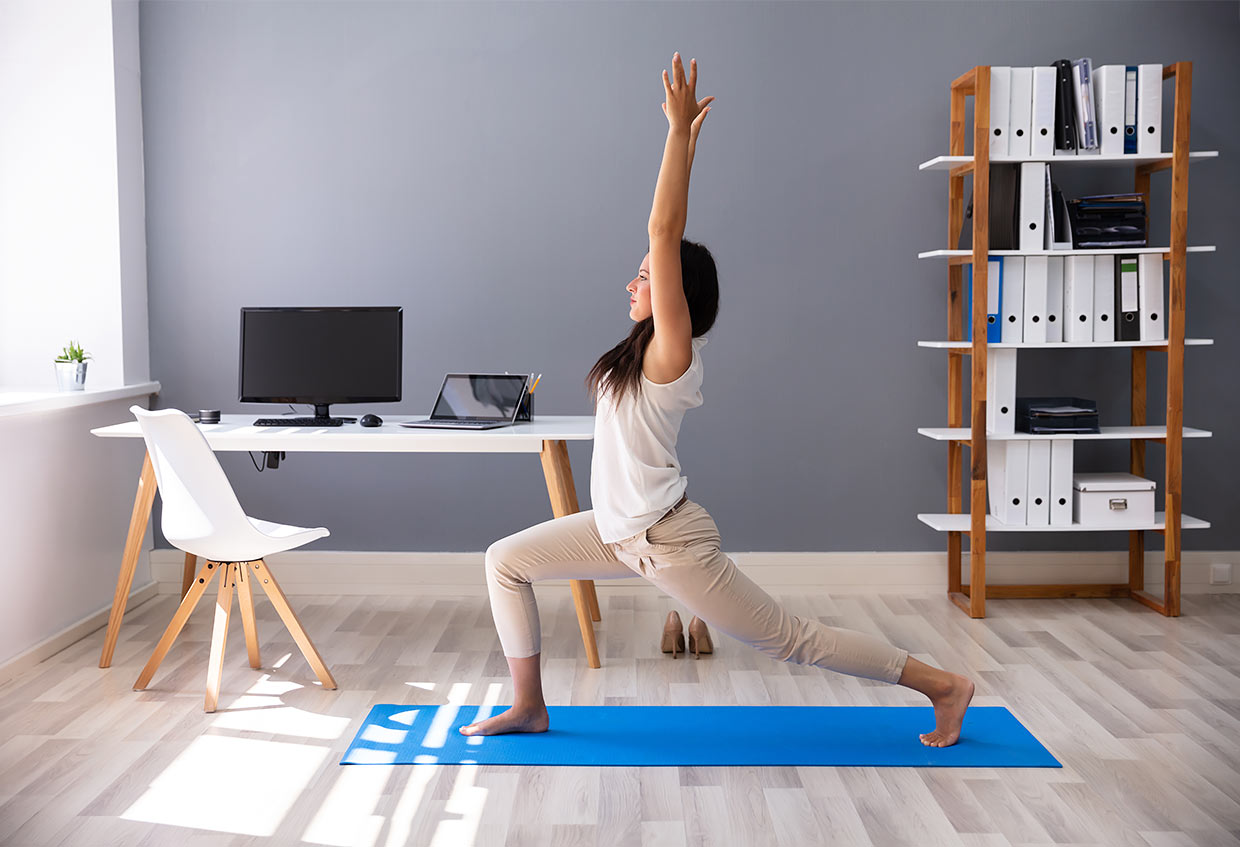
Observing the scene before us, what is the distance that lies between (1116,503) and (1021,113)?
144 cm

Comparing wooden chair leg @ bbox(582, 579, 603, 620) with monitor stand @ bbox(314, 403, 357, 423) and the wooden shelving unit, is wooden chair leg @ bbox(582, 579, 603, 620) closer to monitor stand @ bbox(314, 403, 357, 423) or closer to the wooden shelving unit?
monitor stand @ bbox(314, 403, 357, 423)

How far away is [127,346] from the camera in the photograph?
4.02m

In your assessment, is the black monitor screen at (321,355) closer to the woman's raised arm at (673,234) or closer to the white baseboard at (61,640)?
the white baseboard at (61,640)

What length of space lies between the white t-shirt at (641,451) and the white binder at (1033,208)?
1.93m

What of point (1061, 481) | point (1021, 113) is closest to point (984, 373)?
point (1061, 481)

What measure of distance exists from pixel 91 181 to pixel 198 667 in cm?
189

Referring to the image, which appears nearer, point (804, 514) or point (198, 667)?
point (198, 667)

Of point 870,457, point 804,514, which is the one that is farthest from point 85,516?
point 870,457

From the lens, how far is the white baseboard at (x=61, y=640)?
3.19 metres

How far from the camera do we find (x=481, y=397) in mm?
3568

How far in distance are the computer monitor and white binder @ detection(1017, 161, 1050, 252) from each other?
2.23m

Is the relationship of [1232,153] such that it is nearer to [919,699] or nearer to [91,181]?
[919,699]

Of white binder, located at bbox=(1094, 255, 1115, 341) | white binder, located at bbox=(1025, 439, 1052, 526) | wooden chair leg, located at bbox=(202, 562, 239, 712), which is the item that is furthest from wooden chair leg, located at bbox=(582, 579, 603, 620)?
white binder, located at bbox=(1094, 255, 1115, 341)

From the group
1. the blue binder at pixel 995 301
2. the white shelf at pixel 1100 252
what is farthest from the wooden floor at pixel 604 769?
the white shelf at pixel 1100 252
